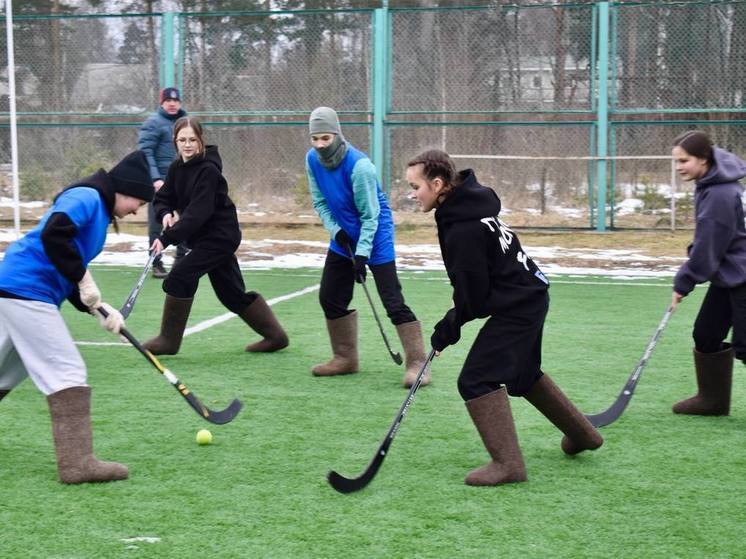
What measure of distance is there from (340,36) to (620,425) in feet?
37.6

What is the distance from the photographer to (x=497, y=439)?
507 centimetres

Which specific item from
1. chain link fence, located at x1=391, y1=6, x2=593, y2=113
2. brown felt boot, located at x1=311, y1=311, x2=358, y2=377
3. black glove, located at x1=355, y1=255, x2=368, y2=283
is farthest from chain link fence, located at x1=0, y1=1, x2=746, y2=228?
black glove, located at x1=355, y1=255, x2=368, y2=283

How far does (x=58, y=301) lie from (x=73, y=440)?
63cm

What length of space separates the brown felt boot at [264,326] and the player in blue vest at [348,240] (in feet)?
2.32

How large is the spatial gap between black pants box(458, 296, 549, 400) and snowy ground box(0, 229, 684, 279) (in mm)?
7631

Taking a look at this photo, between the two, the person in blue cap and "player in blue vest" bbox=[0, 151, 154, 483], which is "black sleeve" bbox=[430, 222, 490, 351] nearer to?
"player in blue vest" bbox=[0, 151, 154, 483]

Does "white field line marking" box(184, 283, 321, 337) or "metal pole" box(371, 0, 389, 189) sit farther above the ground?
"metal pole" box(371, 0, 389, 189)

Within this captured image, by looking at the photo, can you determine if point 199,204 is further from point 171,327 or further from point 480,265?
point 480,265

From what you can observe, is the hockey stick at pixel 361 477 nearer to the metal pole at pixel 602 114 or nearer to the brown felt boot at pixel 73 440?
the brown felt boot at pixel 73 440

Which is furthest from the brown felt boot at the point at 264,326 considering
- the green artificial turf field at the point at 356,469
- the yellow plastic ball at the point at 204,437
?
the yellow plastic ball at the point at 204,437

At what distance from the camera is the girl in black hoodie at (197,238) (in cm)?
782

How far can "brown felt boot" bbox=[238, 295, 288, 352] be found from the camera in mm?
8242

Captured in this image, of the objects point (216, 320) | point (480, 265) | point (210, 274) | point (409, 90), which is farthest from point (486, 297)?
point (409, 90)

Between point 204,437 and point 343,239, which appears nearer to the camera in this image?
point 204,437
